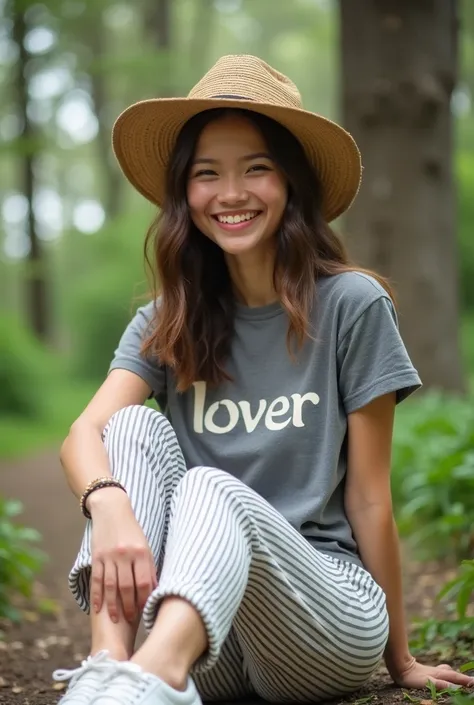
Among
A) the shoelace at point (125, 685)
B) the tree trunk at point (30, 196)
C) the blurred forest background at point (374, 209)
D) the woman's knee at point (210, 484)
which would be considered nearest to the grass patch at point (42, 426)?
the blurred forest background at point (374, 209)

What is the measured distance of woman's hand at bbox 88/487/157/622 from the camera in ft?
6.21

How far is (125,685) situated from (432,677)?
821 mm

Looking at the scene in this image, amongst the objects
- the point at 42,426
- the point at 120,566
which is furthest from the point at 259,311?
the point at 42,426

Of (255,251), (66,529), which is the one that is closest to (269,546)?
(255,251)

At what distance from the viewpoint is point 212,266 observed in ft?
8.45

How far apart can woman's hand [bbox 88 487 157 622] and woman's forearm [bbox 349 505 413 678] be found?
562mm

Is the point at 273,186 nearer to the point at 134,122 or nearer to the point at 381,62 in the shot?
the point at 134,122

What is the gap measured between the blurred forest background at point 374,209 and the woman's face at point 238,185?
0.38 metres

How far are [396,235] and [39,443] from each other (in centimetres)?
402

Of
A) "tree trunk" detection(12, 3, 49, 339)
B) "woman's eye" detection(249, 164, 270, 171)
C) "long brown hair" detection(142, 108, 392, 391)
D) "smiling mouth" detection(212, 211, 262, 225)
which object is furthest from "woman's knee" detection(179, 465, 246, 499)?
"tree trunk" detection(12, 3, 49, 339)

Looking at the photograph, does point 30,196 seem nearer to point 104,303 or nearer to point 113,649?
point 104,303

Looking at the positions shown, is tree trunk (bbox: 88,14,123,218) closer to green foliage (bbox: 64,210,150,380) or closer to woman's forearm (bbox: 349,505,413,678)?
green foliage (bbox: 64,210,150,380)

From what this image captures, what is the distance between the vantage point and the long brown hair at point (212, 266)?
2.37 m

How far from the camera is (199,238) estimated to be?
256 centimetres
